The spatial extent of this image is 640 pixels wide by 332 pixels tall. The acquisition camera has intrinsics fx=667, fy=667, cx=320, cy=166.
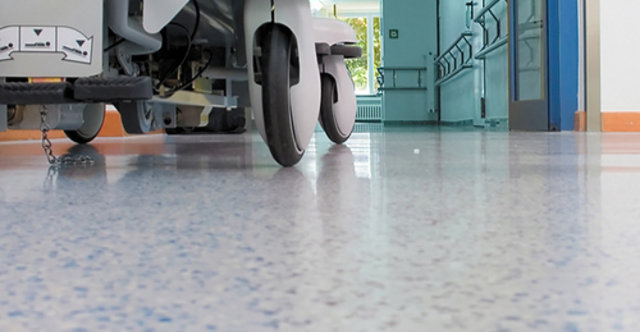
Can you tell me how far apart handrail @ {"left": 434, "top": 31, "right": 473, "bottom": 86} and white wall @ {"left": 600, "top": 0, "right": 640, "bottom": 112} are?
8.97ft

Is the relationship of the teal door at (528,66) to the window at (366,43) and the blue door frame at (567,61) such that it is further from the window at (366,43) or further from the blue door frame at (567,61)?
the window at (366,43)

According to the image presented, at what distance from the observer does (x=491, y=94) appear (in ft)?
21.0

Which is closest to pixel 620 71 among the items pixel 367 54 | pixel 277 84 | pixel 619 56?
pixel 619 56

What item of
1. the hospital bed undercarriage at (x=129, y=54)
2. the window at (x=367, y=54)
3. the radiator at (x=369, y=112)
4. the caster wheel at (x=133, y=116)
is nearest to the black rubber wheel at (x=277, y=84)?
the hospital bed undercarriage at (x=129, y=54)

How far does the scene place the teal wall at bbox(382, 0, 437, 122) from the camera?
1151 cm

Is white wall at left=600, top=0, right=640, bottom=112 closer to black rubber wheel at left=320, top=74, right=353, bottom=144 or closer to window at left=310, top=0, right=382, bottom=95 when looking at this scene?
black rubber wheel at left=320, top=74, right=353, bottom=144

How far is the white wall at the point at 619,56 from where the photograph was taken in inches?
162

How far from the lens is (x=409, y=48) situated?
38.2ft

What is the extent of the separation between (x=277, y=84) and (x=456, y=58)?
7.62 m

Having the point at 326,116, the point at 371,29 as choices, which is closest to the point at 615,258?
the point at 326,116

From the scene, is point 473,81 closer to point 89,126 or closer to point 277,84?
→ point 89,126

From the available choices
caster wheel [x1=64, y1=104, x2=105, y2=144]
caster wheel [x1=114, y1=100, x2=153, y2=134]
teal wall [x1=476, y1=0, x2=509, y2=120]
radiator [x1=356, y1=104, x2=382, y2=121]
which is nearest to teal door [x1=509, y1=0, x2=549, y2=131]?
teal wall [x1=476, y1=0, x2=509, y2=120]

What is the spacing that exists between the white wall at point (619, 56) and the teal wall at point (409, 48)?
7191 millimetres

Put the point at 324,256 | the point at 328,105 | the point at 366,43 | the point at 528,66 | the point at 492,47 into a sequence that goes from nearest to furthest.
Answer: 1. the point at 324,256
2. the point at 328,105
3. the point at 528,66
4. the point at 492,47
5. the point at 366,43
